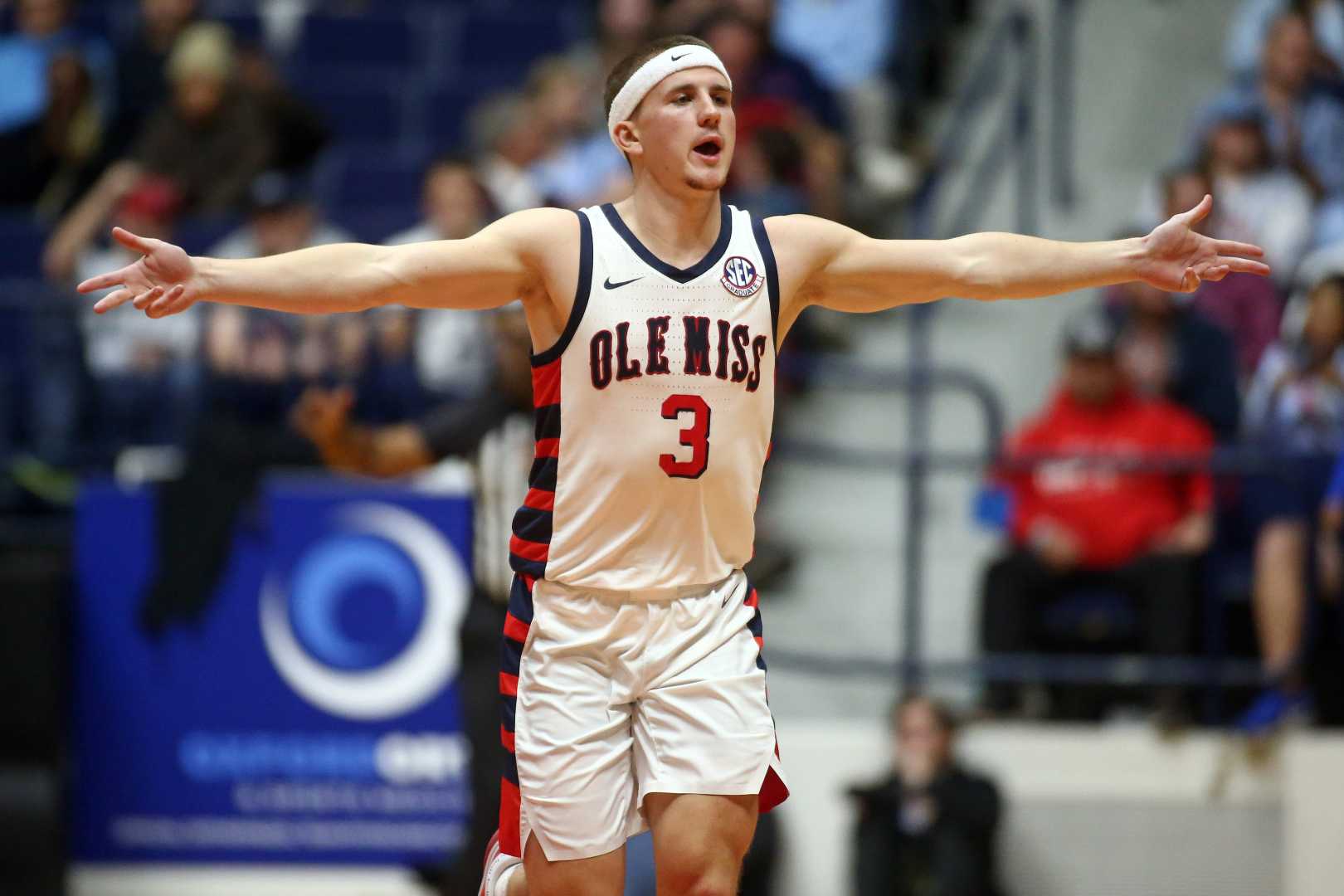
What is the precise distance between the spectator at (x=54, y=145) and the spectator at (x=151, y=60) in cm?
Answer: 32

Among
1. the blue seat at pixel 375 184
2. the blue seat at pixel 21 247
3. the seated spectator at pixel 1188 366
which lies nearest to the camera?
the seated spectator at pixel 1188 366

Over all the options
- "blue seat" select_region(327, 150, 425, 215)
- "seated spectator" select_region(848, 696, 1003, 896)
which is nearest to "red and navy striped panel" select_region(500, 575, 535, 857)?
"seated spectator" select_region(848, 696, 1003, 896)

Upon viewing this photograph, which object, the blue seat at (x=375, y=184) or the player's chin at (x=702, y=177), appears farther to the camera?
the blue seat at (x=375, y=184)

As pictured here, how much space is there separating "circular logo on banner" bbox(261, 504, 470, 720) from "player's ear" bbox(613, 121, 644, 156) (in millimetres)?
4547

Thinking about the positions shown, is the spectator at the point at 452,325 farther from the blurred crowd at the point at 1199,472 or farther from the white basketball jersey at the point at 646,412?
the white basketball jersey at the point at 646,412

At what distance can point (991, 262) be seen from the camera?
5.05 metres

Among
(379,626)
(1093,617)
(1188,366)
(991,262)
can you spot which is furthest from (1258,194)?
(991,262)

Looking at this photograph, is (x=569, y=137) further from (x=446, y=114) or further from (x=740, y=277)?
(x=740, y=277)

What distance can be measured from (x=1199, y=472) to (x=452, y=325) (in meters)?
3.51

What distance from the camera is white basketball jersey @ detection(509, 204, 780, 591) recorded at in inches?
191

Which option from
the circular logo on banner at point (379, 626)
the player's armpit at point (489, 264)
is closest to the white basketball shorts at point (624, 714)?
the player's armpit at point (489, 264)

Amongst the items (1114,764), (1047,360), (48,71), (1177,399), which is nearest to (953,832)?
(1114,764)

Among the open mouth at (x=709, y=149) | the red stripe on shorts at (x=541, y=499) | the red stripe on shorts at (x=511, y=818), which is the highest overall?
the open mouth at (x=709, y=149)

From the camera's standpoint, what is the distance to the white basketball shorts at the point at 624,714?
4.88 metres
